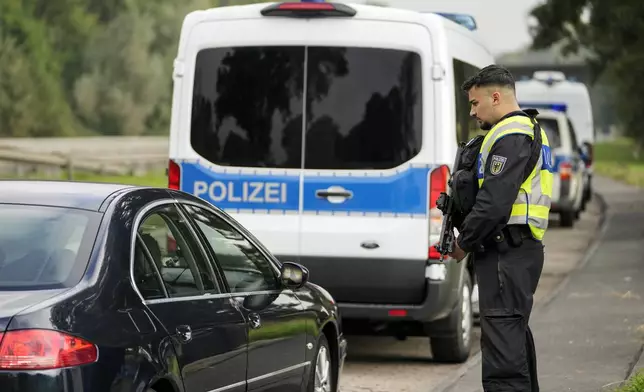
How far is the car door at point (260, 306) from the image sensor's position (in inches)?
234

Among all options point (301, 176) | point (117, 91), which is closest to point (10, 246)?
point (301, 176)

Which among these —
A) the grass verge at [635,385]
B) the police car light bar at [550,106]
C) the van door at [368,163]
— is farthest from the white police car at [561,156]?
the grass verge at [635,385]

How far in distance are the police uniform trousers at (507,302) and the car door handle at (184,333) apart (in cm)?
169

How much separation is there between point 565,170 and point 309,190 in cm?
1511

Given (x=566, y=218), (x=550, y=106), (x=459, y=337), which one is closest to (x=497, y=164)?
(x=459, y=337)

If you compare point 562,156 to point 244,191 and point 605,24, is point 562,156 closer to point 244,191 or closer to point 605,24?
point 605,24

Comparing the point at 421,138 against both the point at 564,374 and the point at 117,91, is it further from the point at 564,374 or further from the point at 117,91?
the point at 117,91

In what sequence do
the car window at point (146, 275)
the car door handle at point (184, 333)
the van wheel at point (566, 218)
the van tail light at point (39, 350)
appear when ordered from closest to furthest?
1. the van tail light at point (39, 350)
2. the car window at point (146, 275)
3. the car door handle at point (184, 333)
4. the van wheel at point (566, 218)

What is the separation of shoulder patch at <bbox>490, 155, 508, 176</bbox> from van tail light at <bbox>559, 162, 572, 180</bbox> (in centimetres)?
1762

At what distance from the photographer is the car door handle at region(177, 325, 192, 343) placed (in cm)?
518

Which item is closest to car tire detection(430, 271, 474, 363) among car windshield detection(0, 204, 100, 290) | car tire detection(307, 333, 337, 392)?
car tire detection(307, 333, 337, 392)

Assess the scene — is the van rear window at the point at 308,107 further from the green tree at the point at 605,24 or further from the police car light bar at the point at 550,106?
the police car light bar at the point at 550,106

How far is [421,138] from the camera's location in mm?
9078

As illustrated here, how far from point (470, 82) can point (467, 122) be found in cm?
385
